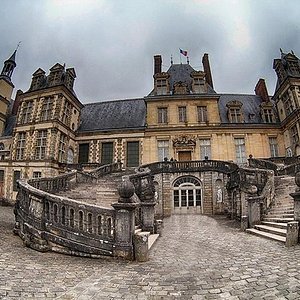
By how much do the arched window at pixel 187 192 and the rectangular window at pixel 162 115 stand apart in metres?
7.96

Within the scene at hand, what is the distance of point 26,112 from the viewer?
2477 cm

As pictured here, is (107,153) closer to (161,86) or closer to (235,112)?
(161,86)

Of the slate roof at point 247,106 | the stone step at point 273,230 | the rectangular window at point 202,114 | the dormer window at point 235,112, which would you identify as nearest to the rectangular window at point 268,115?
the slate roof at point 247,106

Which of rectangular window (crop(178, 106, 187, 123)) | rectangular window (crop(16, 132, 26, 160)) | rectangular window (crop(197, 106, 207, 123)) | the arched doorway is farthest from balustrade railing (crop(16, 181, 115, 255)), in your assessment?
rectangular window (crop(197, 106, 207, 123))

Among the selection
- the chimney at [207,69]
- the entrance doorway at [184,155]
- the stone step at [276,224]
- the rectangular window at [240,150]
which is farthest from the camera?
the chimney at [207,69]

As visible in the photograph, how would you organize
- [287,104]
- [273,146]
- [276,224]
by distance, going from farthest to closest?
[273,146] < [287,104] < [276,224]

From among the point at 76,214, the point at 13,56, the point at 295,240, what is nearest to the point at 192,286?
the point at 76,214

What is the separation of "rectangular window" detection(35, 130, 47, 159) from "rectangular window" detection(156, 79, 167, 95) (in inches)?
474

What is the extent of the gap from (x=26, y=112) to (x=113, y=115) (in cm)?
896

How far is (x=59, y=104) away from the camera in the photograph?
23.4 m

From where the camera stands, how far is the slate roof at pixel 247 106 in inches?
1019

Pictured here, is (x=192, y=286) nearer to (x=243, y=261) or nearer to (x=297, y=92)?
(x=243, y=261)

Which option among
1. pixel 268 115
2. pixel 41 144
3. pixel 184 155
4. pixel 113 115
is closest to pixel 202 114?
pixel 184 155

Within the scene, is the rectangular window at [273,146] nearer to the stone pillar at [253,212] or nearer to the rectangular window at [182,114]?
the rectangular window at [182,114]
